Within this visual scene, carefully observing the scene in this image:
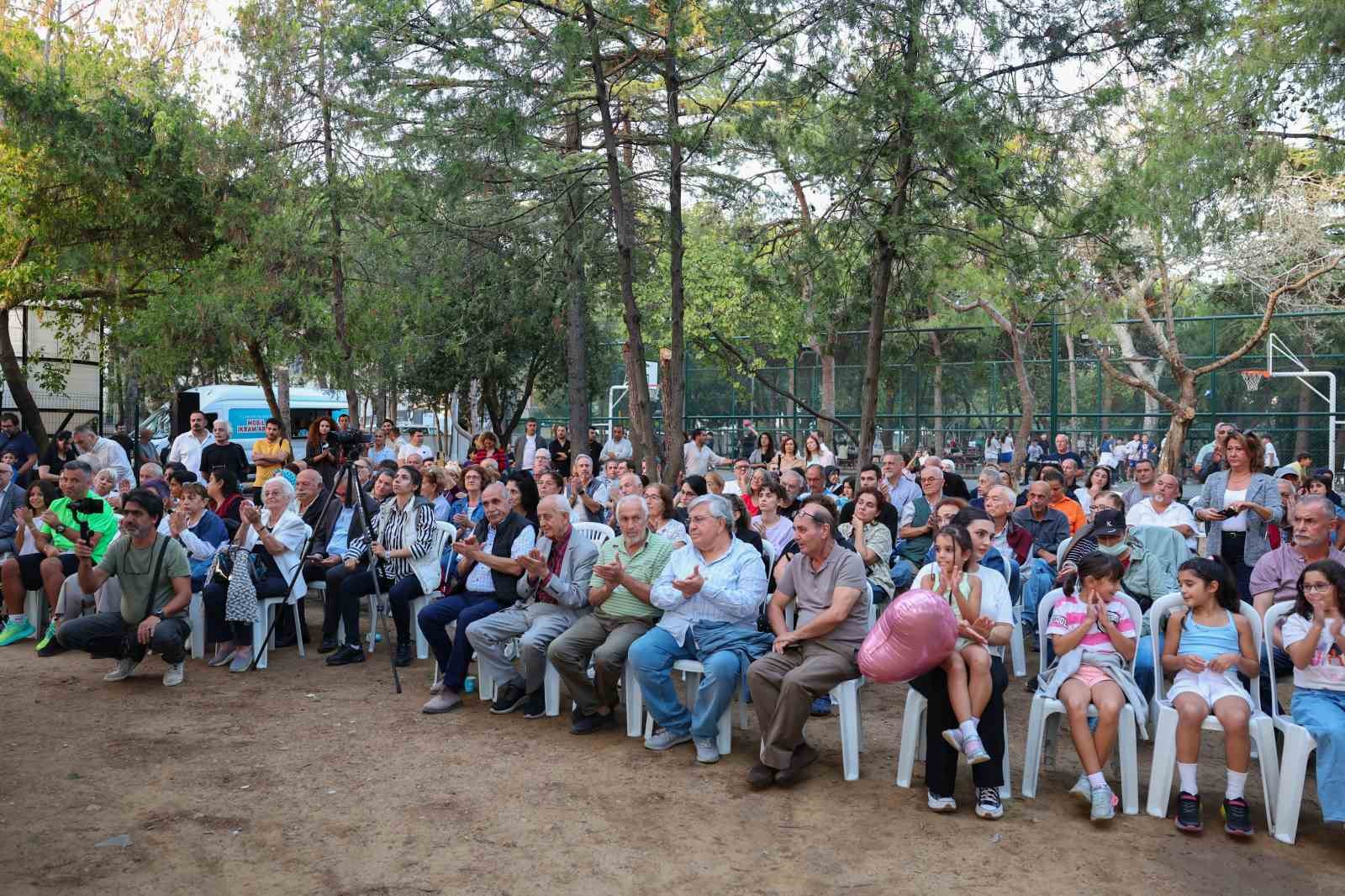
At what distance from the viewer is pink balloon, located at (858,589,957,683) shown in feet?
14.0

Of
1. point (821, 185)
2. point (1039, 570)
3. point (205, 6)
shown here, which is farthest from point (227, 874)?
point (205, 6)

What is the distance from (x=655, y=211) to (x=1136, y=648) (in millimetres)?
6538

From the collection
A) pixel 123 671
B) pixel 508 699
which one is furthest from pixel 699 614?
pixel 123 671

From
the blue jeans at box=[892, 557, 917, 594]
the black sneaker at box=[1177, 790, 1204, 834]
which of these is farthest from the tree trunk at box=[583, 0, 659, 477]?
the black sneaker at box=[1177, 790, 1204, 834]

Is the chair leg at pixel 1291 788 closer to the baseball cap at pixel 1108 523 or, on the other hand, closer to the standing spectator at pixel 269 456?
the baseball cap at pixel 1108 523

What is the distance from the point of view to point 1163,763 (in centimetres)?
430

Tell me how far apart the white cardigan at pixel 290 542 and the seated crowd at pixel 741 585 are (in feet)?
0.05

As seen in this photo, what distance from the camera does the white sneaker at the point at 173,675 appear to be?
6.40 metres

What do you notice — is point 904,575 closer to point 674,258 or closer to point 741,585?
point 741,585

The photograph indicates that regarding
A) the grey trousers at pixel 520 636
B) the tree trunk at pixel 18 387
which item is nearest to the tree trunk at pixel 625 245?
the grey trousers at pixel 520 636

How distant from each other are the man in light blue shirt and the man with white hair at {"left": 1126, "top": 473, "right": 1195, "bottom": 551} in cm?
287

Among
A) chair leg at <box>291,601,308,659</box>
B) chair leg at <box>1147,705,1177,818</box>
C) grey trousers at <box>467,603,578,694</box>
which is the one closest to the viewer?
chair leg at <box>1147,705,1177,818</box>

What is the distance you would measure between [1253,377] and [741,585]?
561 inches

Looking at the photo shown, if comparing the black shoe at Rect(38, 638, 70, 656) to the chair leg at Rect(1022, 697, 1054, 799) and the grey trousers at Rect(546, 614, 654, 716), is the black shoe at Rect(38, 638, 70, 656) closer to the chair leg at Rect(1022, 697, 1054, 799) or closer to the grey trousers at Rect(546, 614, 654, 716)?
the grey trousers at Rect(546, 614, 654, 716)
